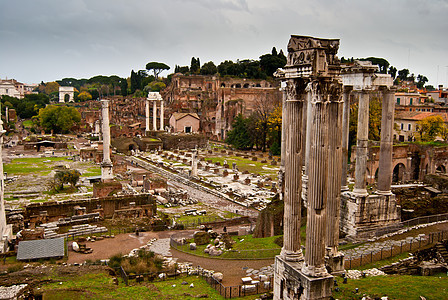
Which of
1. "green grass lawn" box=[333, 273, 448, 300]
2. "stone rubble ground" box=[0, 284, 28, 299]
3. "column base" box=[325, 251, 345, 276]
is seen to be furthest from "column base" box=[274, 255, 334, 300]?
"stone rubble ground" box=[0, 284, 28, 299]

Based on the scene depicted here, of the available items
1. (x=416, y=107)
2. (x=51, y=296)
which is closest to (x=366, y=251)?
(x=51, y=296)

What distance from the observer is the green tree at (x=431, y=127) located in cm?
3109

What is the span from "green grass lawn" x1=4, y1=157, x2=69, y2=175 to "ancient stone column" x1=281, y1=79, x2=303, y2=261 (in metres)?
29.4

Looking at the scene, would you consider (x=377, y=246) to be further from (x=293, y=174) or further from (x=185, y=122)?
(x=185, y=122)

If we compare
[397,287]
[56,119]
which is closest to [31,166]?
[56,119]

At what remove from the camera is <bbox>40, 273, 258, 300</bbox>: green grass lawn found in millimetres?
10180

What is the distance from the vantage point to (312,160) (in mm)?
7465

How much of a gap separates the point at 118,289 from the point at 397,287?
7075 millimetres

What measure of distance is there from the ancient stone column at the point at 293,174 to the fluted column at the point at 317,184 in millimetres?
Result: 517

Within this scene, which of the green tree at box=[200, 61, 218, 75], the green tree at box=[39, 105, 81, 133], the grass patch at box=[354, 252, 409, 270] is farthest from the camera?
the green tree at box=[200, 61, 218, 75]

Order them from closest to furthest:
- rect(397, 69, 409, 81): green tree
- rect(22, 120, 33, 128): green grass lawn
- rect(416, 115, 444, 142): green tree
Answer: rect(416, 115, 444, 142): green tree
rect(22, 120, 33, 128): green grass lawn
rect(397, 69, 409, 81): green tree

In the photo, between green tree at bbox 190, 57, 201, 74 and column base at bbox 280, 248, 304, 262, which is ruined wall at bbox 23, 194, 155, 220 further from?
green tree at bbox 190, 57, 201, 74

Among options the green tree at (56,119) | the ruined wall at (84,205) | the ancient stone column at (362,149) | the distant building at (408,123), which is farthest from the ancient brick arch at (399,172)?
the green tree at (56,119)

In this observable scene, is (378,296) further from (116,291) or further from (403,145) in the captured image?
(403,145)
